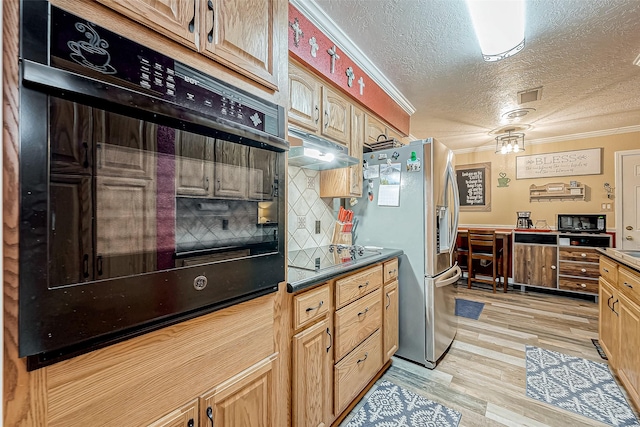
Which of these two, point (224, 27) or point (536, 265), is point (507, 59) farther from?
point (536, 265)

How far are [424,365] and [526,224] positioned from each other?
3.55 metres

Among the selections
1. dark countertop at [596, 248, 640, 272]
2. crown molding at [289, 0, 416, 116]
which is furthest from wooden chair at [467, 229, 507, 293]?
crown molding at [289, 0, 416, 116]

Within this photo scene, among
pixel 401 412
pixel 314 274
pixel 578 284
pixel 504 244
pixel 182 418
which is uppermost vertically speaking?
pixel 314 274

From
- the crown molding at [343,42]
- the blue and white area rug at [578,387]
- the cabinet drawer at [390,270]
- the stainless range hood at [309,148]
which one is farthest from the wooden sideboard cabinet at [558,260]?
the stainless range hood at [309,148]

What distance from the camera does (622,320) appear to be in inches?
68.6

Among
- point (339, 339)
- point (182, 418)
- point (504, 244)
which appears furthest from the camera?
point (504, 244)

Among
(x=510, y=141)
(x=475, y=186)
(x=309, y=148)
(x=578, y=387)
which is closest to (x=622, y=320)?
(x=578, y=387)

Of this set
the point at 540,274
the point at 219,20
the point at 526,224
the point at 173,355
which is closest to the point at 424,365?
the point at 173,355

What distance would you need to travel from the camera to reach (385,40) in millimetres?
2043

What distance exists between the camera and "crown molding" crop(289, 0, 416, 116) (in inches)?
68.0

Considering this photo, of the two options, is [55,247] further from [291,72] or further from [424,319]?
[424,319]

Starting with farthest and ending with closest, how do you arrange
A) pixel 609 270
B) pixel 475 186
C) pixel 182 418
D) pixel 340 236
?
pixel 475 186 → pixel 340 236 → pixel 609 270 → pixel 182 418

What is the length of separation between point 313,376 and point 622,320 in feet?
6.59

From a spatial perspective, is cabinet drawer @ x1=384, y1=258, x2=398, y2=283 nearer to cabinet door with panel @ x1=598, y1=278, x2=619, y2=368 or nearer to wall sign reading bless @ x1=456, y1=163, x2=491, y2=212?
cabinet door with panel @ x1=598, y1=278, x2=619, y2=368
